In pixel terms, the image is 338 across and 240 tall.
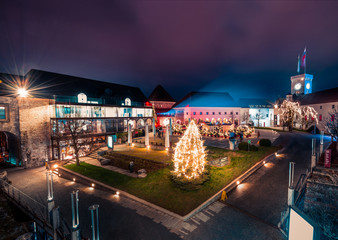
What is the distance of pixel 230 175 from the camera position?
15.1 meters

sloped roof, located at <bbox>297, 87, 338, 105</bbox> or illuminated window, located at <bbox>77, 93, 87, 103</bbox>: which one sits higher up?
sloped roof, located at <bbox>297, 87, 338, 105</bbox>

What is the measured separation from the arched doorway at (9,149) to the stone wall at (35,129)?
130cm

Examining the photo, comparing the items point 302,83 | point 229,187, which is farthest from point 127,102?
point 302,83

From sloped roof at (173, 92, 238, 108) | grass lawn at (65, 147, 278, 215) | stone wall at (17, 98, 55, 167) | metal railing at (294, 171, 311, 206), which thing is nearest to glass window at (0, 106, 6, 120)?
stone wall at (17, 98, 55, 167)

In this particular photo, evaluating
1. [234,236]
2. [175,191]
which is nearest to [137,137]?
[175,191]

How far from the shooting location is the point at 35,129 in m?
22.0

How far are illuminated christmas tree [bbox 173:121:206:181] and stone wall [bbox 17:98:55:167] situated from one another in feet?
68.0

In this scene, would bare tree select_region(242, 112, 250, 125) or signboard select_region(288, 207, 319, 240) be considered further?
bare tree select_region(242, 112, 250, 125)

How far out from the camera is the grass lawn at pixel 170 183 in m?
11.1

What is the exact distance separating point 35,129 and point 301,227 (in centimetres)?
2819

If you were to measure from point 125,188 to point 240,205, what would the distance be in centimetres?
882

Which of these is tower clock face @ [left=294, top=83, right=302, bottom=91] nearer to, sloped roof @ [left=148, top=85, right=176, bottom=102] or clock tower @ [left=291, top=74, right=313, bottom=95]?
clock tower @ [left=291, top=74, right=313, bottom=95]

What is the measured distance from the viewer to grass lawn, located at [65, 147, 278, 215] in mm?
11148

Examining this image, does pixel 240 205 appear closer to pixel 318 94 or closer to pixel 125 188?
pixel 125 188
